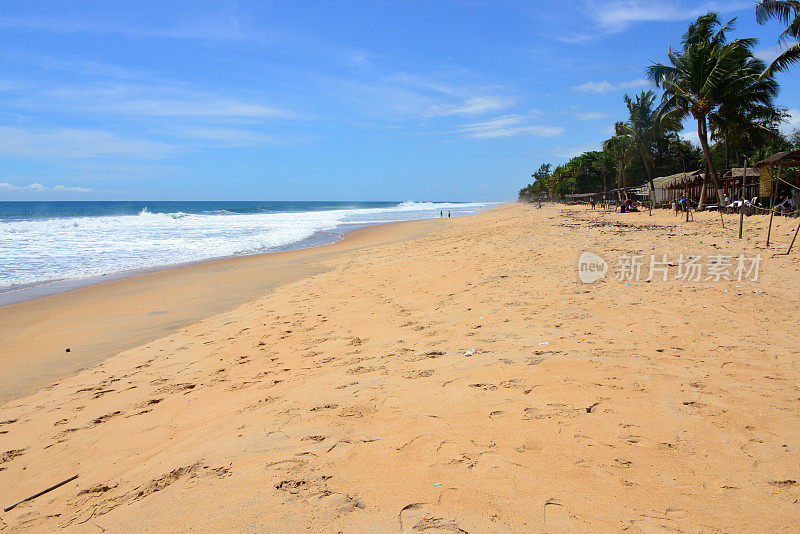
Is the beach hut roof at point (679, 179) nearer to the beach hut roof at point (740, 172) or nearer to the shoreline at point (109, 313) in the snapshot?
the beach hut roof at point (740, 172)

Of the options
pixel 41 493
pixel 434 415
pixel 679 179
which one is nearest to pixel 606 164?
pixel 679 179

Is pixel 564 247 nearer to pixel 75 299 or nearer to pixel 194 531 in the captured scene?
pixel 194 531

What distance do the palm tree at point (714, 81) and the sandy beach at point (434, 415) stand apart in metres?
16.9

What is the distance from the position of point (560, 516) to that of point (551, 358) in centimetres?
209

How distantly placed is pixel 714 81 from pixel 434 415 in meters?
23.2

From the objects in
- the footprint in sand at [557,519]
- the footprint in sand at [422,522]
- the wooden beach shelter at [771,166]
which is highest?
the wooden beach shelter at [771,166]

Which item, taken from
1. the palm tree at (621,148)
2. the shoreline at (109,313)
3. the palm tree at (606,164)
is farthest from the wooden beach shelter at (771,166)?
the palm tree at (606,164)

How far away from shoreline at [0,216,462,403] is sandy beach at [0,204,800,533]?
0.29 feet

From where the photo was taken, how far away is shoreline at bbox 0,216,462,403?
6.34m

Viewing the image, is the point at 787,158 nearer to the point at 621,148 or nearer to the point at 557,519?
the point at 557,519

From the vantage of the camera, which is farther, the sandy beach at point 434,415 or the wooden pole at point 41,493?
the wooden pole at point 41,493

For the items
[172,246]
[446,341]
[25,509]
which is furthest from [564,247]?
[172,246]

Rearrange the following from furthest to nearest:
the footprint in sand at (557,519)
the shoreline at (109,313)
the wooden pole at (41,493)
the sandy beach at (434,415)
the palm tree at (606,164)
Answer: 1. the palm tree at (606,164)
2. the shoreline at (109,313)
3. the wooden pole at (41,493)
4. the sandy beach at (434,415)
5. the footprint in sand at (557,519)

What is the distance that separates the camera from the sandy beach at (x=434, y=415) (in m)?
2.34
